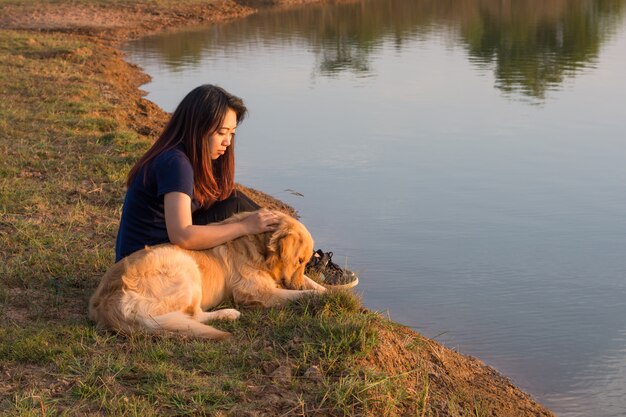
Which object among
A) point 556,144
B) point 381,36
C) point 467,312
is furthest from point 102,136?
point 381,36

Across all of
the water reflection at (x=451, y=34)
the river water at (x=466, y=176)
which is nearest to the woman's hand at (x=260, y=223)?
the river water at (x=466, y=176)

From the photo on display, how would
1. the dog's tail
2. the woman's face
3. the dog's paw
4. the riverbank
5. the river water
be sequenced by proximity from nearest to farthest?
1. the riverbank
2. the dog's tail
3. the dog's paw
4. the woman's face
5. the river water

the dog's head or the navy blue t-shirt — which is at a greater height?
the navy blue t-shirt

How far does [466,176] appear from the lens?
1091 cm

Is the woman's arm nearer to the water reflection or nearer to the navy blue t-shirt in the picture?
the navy blue t-shirt

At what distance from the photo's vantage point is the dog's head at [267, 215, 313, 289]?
5176 mm

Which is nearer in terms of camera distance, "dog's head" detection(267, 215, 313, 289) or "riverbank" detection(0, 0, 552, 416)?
"riverbank" detection(0, 0, 552, 416)

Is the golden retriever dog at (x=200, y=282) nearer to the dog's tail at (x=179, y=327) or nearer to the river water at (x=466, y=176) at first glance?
the dog's tail at (x=179, y=327)

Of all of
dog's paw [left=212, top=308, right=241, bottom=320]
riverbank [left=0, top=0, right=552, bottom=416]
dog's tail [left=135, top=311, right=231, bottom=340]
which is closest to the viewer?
riverbank [left=0, top=0, right=552, bottom=416]

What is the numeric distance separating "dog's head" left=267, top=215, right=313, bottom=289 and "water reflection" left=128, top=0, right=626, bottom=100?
12.2m

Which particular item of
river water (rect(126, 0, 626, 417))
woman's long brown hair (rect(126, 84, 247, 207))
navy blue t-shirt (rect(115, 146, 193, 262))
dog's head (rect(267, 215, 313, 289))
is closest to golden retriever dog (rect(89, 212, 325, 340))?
dog's head (rect(267, 215, 313, 289))

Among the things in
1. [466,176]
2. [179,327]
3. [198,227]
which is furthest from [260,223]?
[466,176]

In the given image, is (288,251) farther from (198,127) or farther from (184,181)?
(198,127)

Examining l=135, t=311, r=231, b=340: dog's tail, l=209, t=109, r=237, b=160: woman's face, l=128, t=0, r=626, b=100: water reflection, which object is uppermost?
l=209, t=109, r=237, b=160: woman's face
